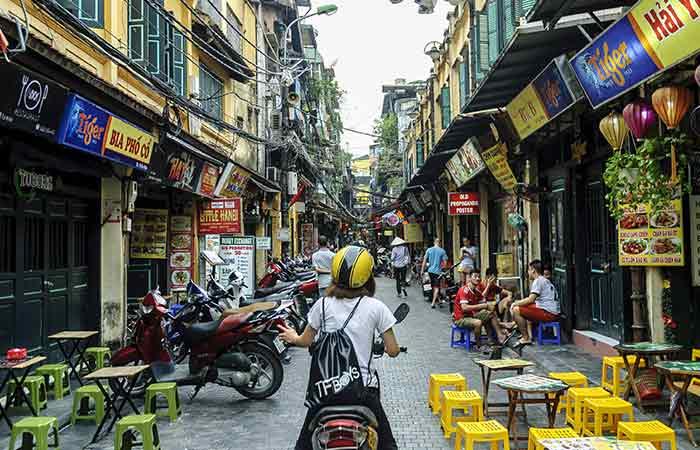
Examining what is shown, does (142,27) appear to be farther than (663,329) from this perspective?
Yes

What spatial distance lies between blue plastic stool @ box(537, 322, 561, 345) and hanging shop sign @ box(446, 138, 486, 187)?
196 inches

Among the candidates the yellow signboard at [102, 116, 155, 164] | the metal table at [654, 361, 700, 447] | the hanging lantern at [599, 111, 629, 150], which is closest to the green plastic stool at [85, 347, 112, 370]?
the yellow signboard at [102, 116, 155, 164]

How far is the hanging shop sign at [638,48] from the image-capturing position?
527 cm

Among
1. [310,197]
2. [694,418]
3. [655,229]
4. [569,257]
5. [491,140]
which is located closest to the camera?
[694,418]

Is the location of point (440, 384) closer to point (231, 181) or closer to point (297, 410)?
point (297, 410)

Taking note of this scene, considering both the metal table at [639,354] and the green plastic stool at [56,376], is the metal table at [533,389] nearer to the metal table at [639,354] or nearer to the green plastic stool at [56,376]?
the metal table at [639,354]

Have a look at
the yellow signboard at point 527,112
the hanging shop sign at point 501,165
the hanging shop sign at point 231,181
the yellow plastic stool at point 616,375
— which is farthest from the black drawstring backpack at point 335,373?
the hanging shop sign at point 231,181

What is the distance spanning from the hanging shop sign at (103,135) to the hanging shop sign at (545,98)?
581 centimetres

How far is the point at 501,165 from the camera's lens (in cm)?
1346

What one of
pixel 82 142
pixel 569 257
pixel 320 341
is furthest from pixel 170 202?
pixel 320 341

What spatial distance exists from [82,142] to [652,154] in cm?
630

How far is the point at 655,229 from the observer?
7492 mm

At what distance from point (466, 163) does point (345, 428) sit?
44.1ft

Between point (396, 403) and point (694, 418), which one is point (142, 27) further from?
point (694, 418)
